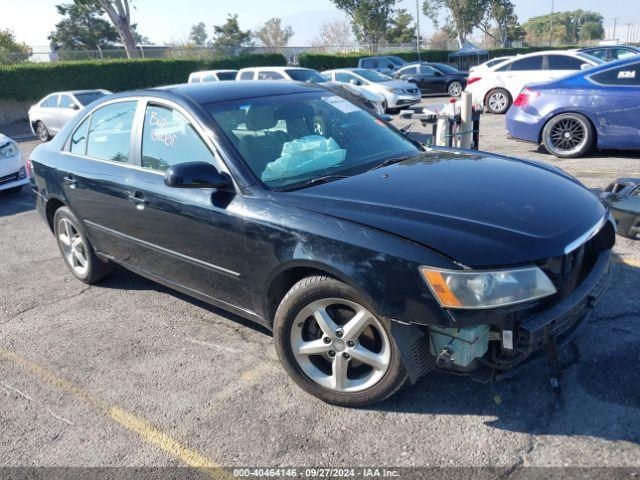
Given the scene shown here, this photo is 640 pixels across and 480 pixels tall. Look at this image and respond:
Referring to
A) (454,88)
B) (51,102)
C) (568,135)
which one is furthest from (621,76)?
(454,88)

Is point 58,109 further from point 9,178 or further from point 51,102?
point 9,178

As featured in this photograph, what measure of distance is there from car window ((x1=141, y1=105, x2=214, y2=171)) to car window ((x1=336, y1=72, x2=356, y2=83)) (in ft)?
49.0

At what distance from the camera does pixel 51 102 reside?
15.5 m

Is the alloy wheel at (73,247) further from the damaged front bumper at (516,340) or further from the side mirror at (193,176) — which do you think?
the damaged front bumper at (516,340)

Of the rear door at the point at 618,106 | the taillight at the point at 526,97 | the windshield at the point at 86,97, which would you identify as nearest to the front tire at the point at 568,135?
the rear door at the point at 618,106

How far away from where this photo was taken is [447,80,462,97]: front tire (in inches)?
851

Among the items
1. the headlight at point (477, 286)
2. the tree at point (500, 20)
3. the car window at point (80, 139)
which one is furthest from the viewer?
the tree at point (500, 20)

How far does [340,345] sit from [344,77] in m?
16.5

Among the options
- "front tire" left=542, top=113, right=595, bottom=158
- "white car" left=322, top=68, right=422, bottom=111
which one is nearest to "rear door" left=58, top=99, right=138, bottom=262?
"front tire" left=542, top=113, right=595, bottom=158

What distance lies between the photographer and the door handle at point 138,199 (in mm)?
3666

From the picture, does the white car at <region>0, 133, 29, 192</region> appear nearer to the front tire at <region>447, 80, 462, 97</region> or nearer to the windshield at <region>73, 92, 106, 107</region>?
the windshield at <region>73, 92, 106, 107</region>

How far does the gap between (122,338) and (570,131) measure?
6.81m

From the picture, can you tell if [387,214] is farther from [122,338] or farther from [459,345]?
[122,338]

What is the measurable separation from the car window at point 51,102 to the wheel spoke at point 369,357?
1523cm
